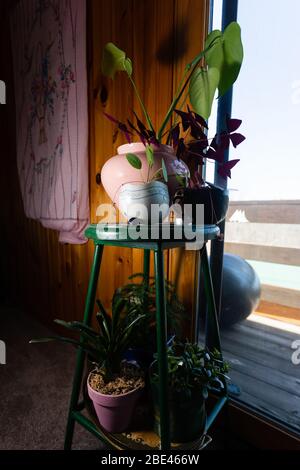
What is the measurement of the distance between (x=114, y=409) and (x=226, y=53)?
31.8 inches

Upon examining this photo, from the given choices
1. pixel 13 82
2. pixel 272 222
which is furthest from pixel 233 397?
pixel 13 82

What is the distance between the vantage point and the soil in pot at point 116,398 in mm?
554

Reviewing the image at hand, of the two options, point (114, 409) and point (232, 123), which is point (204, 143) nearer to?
point (232, 123)

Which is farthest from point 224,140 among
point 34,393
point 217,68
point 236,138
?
point 34,393

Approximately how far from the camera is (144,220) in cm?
51

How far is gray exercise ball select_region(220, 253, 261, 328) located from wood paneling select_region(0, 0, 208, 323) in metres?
0.31

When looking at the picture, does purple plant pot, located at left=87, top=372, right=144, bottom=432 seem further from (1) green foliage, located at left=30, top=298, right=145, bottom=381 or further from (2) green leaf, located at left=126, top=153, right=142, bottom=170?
(2) green leaf, located at left=126, top=153, right=142, bottom=170

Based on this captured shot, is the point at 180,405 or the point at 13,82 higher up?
the point at 13,82

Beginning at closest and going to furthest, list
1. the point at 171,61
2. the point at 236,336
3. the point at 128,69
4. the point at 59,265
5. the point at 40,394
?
the point at 128,69, the point at 171,61, the point at 40,394, the point at 236,336, the point at 59,265

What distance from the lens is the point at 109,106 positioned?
3.34ft

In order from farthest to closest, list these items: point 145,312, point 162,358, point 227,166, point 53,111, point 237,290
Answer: point 53,111
point 237,290
point 145,312
point 227,166
point 162,358

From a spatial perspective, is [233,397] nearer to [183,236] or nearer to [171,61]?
[183,236]

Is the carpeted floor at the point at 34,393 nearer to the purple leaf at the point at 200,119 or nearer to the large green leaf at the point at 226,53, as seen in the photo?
the purple leaf at the point at 200,119

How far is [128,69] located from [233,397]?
1010mm
